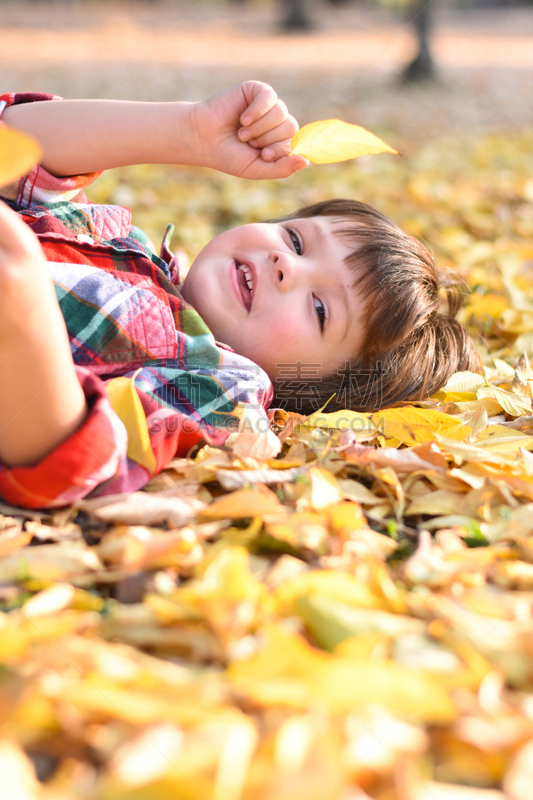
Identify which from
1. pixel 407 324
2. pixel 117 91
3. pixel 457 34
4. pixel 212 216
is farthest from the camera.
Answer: pixel 457 34

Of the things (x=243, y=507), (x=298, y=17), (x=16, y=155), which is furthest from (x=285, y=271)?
(x=298, y=17)

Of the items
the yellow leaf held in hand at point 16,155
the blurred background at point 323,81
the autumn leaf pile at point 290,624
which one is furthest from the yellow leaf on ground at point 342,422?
the blurred background at point 323,81

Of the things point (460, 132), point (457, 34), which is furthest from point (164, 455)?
point (457, 34)

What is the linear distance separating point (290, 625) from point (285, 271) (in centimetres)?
86

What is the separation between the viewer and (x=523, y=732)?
652mm

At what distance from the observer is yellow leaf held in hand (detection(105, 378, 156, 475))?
108 centimetres

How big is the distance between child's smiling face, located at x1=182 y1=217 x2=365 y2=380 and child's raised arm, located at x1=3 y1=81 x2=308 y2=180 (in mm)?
181

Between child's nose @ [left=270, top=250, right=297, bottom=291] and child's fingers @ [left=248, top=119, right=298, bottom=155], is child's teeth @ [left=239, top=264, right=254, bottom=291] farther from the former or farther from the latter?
child's fingers @ [left=248, top=119, right=298, bottom=155]

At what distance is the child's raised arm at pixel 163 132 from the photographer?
151 centimetres

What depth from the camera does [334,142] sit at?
4.30 feet

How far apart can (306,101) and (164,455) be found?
6.72 metres

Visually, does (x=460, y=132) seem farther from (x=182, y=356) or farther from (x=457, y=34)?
(x=457, y=34)

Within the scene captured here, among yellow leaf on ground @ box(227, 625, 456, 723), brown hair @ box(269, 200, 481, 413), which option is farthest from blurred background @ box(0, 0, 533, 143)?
yellow leaf on ground @ box(227, 625, 456, 723)

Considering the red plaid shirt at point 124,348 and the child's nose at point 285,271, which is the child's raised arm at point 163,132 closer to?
the red plaid shirt at point 124,348
